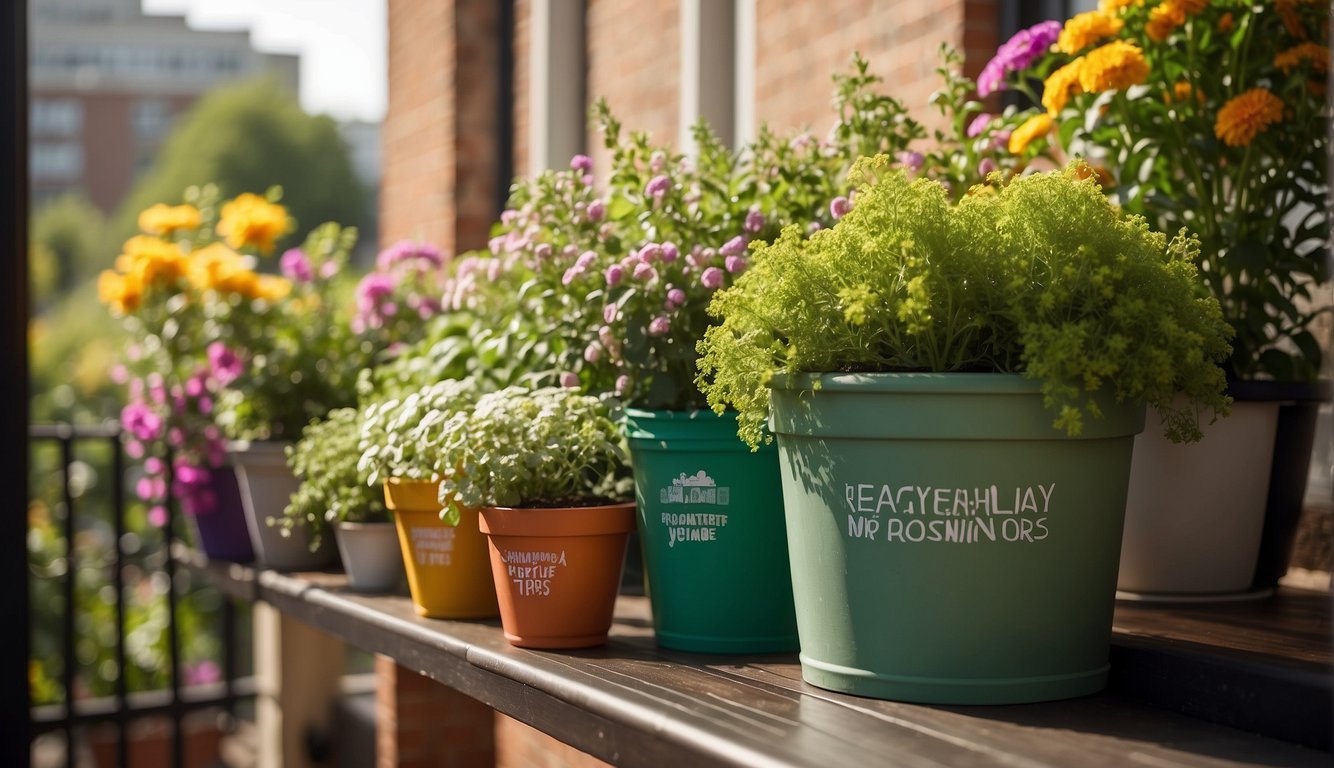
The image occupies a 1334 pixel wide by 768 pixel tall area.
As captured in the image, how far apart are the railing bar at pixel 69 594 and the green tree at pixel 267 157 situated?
134 ft

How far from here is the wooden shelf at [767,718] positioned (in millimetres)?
1042

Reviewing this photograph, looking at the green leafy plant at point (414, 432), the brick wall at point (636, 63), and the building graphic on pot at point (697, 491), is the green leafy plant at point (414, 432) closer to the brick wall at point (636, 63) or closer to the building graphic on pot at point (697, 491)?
the building graphic on pot at point (697, 491)

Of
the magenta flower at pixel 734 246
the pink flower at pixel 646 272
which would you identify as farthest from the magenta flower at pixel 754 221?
the pink flower at pixel 646 272

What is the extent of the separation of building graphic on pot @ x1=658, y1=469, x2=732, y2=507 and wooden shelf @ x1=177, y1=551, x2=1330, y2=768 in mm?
183

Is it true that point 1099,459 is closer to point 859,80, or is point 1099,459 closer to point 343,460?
point 859,80

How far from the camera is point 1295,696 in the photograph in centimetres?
112

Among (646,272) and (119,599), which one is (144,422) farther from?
(646,272)

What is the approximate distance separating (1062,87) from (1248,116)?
23cm

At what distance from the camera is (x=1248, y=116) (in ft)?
5.14

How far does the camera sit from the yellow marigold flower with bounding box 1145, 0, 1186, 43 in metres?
1.60

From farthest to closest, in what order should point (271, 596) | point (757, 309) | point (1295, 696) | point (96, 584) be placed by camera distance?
point (96, 584)
point (271, 596)
point (757, 309)
point (1295, 696)

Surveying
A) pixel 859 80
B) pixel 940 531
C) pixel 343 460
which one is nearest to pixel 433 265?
pixel 343 460

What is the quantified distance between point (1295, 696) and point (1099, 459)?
270 millimetres

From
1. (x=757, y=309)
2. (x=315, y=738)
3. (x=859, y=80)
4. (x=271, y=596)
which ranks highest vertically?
(x=859, y=80)
